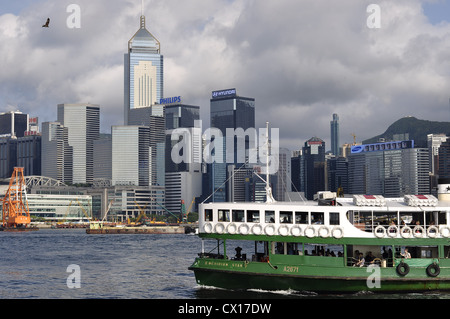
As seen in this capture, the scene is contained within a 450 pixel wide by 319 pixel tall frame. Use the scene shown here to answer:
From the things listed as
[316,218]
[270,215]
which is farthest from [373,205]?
[270,215]

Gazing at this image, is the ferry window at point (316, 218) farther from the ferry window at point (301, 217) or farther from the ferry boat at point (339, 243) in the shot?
the ferry window at point (301, 217)

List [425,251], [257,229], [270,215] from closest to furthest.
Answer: [257,229], [425,251], [270,215]

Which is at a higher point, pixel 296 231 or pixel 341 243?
pixel 296 231

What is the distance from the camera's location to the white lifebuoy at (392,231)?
3534 cm

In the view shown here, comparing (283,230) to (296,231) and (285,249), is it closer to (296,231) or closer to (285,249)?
(296,231)

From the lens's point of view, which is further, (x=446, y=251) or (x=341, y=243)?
(x=446, y=251)

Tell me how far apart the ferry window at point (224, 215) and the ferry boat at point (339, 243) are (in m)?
0.06

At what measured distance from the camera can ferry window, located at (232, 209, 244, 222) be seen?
37.1 metres

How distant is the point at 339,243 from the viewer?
3556cm

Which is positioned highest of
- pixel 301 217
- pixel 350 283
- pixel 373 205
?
pixel 373 205

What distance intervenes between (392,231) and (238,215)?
825 centimetres

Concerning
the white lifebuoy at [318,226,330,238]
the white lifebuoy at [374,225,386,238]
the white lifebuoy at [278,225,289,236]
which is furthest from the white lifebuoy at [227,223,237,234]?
the white lifebuoy at [374,225,386,238]

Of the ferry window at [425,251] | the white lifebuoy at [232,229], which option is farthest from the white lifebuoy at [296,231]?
the ferry window at [425,251]

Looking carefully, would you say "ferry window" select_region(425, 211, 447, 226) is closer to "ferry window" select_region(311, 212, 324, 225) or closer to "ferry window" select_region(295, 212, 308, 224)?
"ferry window" select_region(311, 212, 324, 225)
